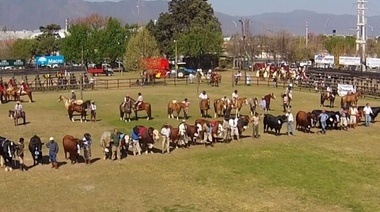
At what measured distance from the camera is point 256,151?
20094 millimetres

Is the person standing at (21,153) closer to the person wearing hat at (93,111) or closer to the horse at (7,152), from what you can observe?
the horse at (7,152)

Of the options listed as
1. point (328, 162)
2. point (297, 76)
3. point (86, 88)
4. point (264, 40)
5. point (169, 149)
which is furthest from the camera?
point (264, 40)

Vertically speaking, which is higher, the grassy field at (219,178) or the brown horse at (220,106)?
the brown horse at (220,106)

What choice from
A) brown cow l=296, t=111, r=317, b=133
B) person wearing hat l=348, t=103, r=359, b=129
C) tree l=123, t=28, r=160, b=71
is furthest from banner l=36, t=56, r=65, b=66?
person wearing hat l=348, t=103, r=359, b=129

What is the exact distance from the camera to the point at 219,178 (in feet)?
53.6

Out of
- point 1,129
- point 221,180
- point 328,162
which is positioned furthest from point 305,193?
point 1,129

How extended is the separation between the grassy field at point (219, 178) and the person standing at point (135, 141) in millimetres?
387

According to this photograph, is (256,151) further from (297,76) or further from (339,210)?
(297,76)

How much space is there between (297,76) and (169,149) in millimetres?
28387

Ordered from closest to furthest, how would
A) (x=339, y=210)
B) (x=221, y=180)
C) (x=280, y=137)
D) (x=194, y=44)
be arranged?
(x=339, y=210)
(x=221, y=180)
(x=280, y=137)
(x=194, y=44)

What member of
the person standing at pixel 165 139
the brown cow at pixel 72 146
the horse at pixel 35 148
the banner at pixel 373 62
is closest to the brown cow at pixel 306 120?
the person standing at pixel 165 139

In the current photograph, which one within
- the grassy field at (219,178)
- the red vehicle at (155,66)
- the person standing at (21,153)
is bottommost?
the grassy field at (219,178)

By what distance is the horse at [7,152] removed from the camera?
55.2 ft

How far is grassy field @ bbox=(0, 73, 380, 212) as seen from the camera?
1400cm
